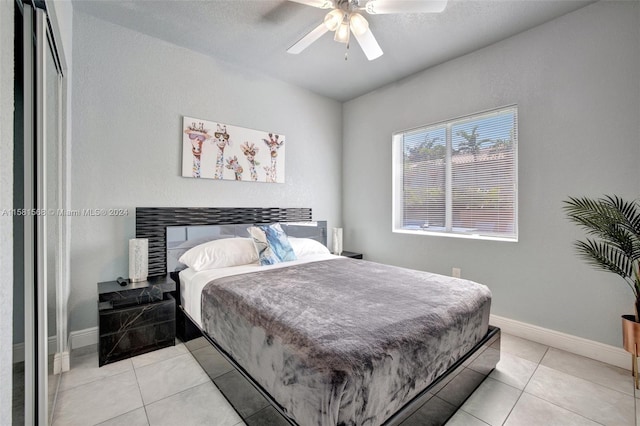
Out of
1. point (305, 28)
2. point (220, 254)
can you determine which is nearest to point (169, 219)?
point (220, 254)

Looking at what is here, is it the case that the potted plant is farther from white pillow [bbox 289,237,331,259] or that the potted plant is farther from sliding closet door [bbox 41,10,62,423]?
sliding closet door [bbox 41,10,62,423]

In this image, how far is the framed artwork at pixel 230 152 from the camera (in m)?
2.98

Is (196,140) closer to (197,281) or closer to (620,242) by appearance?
(197,281)

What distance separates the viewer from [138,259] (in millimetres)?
2502

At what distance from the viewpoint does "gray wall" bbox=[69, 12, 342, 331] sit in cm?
245

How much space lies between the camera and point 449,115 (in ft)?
10.6

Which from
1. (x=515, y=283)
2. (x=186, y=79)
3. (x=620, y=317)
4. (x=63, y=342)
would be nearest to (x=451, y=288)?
(x=515, y=283)

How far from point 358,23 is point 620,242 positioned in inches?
93.3

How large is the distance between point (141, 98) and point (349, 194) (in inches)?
111

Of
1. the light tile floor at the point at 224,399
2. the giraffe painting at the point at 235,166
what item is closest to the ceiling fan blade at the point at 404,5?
the giraffe painting at the point at 235,166

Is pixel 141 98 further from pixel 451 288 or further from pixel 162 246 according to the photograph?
pixel 451 288

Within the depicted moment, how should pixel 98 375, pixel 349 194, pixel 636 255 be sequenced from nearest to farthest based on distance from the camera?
1. pixel 636 255
2. pixel 98 375
3. pixel 349 194

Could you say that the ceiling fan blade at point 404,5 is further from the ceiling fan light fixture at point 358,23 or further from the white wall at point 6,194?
the white wall at point 6,194

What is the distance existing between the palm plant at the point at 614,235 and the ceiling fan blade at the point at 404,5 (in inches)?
68.9
